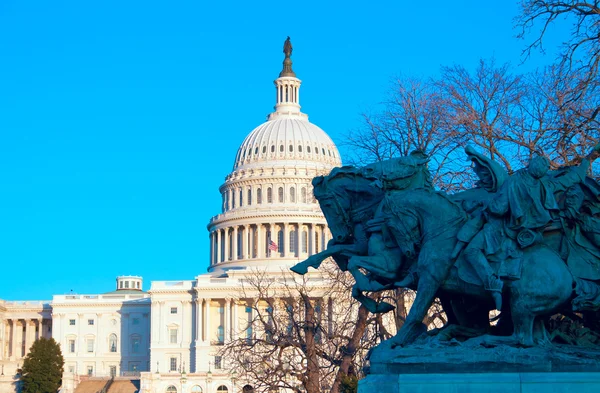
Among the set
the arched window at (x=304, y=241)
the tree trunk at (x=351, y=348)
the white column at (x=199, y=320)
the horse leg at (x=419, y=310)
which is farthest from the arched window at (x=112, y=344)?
the horse leg at (x=419, y=310)

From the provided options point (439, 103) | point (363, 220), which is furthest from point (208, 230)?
point (363, 220)

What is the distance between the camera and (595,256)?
408 inches

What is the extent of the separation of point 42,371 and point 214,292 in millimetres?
25775

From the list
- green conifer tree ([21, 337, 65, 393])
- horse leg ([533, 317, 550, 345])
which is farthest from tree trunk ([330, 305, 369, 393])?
green conifer tree ([21, 337, 65, 393])

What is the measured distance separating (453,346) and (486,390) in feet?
2.06

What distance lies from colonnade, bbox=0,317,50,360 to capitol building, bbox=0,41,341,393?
5.0 inches

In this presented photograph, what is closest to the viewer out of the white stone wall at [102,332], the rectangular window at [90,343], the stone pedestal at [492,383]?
the stone pedestal at [492,383]

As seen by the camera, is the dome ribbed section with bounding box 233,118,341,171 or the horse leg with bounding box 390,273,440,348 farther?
the dome ribbed section with bounding box 233,118,341,171

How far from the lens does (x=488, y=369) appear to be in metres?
10.1

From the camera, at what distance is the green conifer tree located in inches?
3740

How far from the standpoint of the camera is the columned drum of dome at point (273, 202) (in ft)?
407

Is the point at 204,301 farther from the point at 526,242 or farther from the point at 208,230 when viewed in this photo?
the point at 526,242

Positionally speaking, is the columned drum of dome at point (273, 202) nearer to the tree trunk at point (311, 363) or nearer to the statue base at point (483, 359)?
the tree trunk at point (311, 363)

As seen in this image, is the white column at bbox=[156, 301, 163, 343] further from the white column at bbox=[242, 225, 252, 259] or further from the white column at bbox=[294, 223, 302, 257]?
the white column at bbox=[294, 223, 302, 257]
